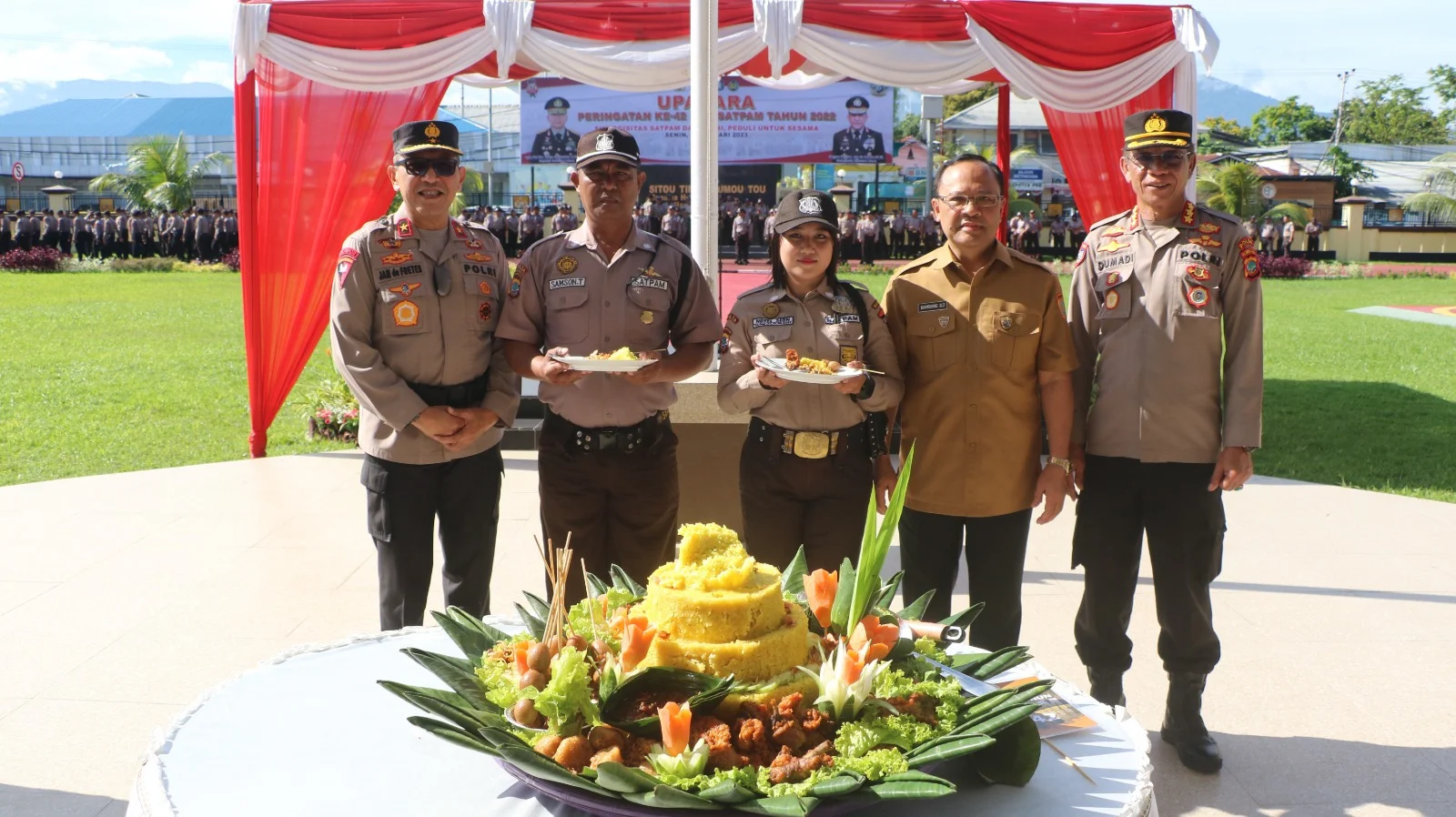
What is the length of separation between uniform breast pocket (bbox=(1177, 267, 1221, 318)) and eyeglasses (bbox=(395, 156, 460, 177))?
7.31 ft

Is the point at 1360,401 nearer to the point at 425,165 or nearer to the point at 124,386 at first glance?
the point at 425,165

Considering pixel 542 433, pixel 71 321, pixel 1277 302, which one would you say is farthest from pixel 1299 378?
pixel 71 321

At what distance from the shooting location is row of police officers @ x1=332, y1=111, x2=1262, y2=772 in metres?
3.34

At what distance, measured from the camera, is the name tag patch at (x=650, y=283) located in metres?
3.77

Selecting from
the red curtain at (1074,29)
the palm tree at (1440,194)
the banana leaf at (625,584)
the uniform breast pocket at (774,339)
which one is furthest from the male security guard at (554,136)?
the banana leaf at (625,584)

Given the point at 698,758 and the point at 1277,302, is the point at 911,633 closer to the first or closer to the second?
the point at 698,758

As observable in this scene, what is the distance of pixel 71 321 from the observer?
53.5 feet

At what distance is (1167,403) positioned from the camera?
332 cm

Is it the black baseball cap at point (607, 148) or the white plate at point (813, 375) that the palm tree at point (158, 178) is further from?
the white plate at point (813, 375)

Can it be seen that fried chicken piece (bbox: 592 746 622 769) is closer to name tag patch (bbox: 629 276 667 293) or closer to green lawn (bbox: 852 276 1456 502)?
name tag patch (bbox: 629 276 667 293)

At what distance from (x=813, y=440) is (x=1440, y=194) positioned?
122 ft

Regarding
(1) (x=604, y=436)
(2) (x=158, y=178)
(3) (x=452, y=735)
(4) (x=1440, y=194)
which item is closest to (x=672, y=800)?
(3) (x=452, y=735)

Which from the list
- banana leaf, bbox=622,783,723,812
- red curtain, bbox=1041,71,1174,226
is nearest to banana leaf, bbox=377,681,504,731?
banana leaf, bbox=622,783,723,812

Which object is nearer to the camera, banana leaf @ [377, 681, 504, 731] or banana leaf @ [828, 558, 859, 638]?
banana leaf @ [377, 681, 504, 731]
